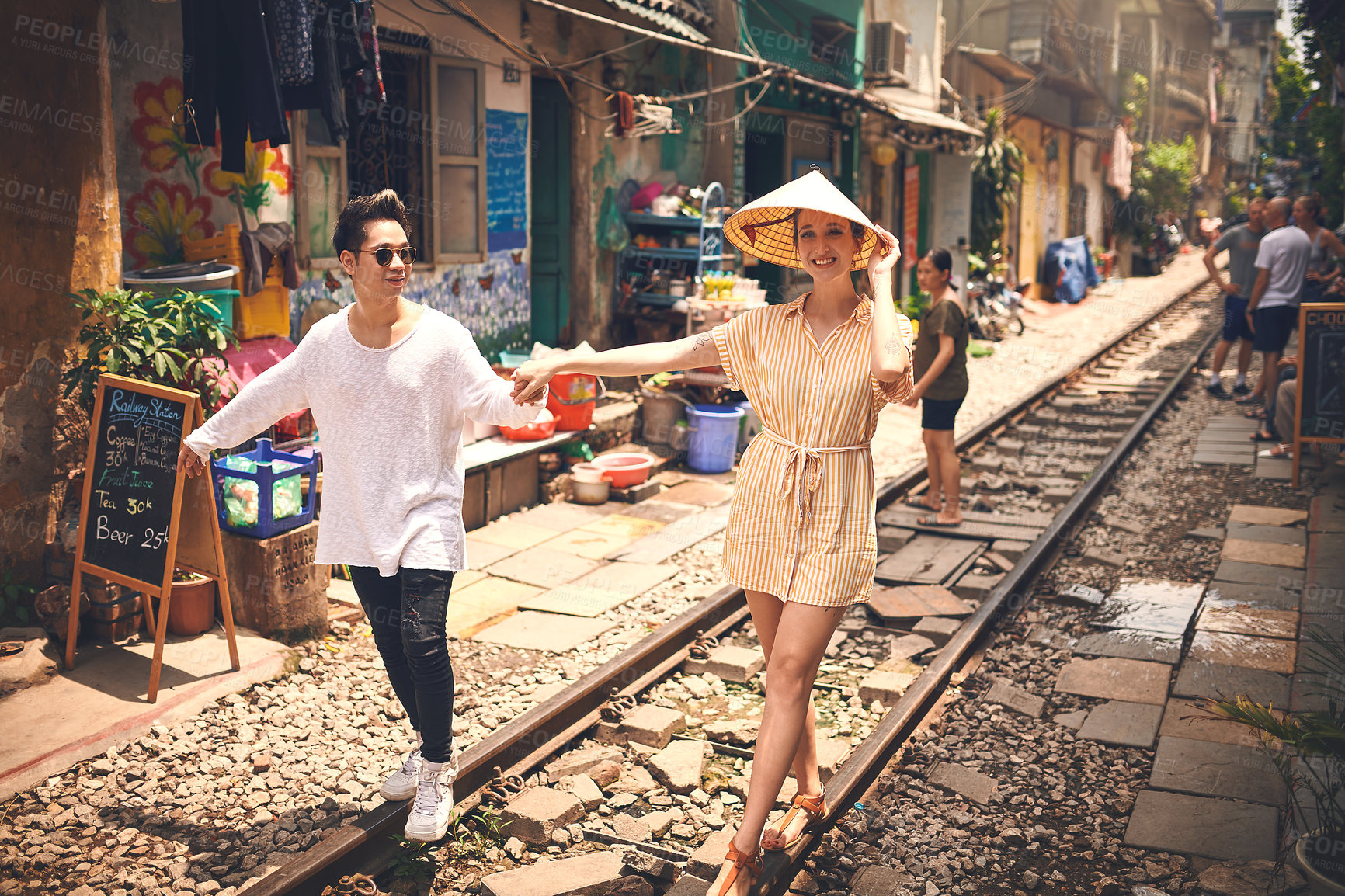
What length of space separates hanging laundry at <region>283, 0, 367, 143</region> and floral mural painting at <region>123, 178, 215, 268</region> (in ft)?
2.85

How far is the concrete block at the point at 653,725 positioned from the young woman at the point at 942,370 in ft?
10.8

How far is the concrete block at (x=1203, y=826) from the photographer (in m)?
4.27

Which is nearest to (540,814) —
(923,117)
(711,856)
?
(711,856)

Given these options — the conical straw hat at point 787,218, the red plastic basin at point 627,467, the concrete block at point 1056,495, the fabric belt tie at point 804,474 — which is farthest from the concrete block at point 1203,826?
the red plastic basin at point 627,467

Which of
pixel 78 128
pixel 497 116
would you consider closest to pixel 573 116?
pixel 497 116

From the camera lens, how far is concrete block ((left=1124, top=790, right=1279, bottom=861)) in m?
4.27

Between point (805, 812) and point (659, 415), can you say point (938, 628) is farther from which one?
point (659, 415)

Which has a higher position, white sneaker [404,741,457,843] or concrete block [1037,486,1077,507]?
concrete block [1037,486,1077,507]

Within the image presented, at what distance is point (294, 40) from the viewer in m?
6.74

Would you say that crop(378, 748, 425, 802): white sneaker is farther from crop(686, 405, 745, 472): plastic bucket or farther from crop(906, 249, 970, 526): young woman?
crop(686, 405, 745, 472): plastic bucket

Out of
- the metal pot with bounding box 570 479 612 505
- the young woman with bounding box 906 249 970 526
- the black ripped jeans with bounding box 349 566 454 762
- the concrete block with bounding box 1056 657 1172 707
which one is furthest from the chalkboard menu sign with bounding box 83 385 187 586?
the young woman with bounding box 906 249 970 526

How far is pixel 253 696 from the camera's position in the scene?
5.53m

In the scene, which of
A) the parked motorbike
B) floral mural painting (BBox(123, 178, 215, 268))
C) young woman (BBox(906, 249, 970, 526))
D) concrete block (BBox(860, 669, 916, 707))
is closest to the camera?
concrete block (BBox(860, 669, 916, 707))

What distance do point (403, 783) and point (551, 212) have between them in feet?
26.6
